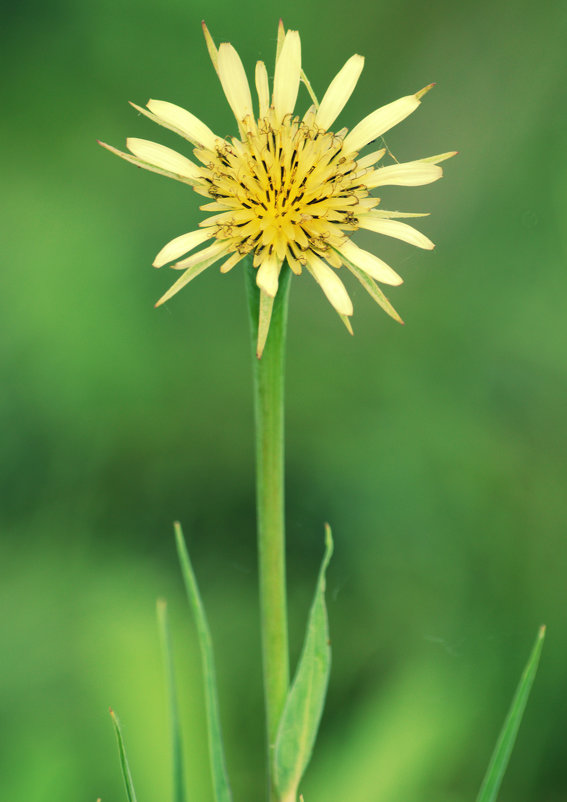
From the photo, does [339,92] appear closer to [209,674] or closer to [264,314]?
[264,314]

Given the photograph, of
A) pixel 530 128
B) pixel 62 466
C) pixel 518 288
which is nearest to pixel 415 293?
pixel 518 288

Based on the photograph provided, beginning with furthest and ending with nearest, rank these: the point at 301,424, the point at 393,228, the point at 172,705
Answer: the point at 301,424 → the point at 393,228 → the point at 172,705

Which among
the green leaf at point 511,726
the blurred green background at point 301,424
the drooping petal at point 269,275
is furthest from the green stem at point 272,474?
the blurred green background at point 301,424

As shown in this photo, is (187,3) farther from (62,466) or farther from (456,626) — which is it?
(456,626)

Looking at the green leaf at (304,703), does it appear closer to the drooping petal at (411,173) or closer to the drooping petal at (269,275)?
the drooping petal at (269,275)

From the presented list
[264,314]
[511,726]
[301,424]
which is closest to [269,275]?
[264,314]
